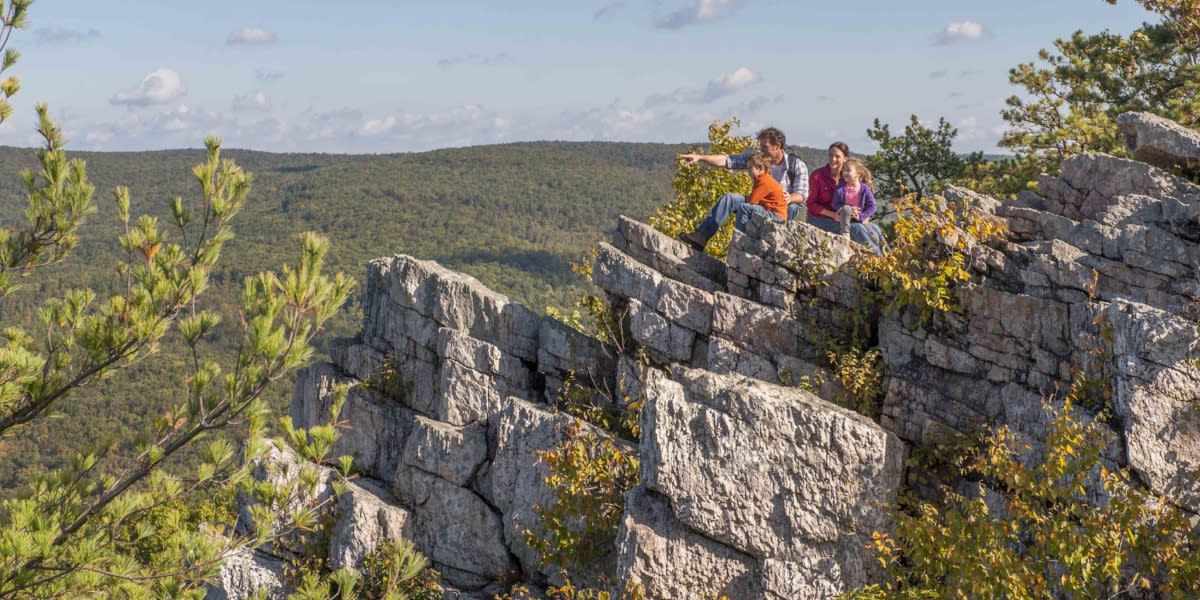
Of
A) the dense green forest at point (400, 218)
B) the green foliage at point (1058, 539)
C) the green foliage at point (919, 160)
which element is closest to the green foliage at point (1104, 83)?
the green foliage at point (919, 160)

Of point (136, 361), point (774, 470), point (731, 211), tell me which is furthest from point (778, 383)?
point (136, 361)

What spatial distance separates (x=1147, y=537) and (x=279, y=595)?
13493 mm

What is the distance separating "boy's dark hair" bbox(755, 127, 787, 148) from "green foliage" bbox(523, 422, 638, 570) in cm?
592

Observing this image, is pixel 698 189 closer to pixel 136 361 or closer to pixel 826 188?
pixel 826 188

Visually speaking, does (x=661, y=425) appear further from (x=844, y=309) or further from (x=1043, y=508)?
(x=1043, y=508)

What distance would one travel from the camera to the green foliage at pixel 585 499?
47.3ft

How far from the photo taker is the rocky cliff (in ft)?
42.0

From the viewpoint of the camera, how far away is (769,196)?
54.2 feet

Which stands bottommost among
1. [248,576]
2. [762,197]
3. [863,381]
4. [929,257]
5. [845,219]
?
[248,576]

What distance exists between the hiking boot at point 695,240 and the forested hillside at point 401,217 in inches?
3071

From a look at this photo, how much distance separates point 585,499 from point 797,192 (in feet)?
21.7

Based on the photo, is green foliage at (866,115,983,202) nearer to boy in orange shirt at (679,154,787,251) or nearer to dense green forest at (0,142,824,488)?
boy in orange shirt at (679,154,787,251)

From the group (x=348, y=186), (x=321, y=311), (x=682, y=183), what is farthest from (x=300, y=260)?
(x=348, y=186)

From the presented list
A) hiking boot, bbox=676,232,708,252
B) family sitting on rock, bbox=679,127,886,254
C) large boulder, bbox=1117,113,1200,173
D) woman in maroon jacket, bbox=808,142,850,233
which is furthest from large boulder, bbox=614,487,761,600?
large boulder, bbox=1117,113,1200,173
